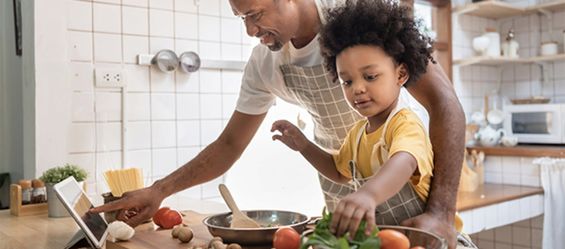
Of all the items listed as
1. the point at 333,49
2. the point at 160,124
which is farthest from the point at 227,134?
the point at 160,124

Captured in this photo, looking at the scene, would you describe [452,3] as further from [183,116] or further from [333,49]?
[333,49]

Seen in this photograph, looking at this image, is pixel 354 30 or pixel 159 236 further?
pixel 159 236

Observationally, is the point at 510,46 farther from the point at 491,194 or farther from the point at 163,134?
the point at 163,134

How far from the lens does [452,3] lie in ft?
11.2

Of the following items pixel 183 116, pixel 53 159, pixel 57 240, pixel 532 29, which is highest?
pixel 532 29

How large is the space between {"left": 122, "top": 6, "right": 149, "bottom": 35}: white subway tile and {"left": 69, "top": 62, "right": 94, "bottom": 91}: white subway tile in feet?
0.73

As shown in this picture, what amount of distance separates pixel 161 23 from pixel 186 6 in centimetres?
15

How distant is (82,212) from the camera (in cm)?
108

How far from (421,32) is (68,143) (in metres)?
1.49

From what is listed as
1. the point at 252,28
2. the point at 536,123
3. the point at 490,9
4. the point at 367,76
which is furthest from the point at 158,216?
the point at 490,9

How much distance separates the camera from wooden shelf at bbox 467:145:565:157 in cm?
280

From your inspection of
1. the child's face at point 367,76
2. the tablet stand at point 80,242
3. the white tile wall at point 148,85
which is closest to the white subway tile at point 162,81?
the white tile wall at point 148,85

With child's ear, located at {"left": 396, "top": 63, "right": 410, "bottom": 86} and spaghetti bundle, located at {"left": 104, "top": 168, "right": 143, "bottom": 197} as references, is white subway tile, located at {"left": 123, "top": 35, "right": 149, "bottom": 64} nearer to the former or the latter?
spaghetti bundle, located at {"left": 104, "top": 168, "right": 143, "bottom": 197}

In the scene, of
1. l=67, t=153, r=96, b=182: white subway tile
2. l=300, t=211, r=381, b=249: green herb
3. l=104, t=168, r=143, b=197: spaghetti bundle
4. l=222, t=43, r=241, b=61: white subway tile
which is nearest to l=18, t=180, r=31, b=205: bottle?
l=67, t=153, r=96, b=182: white subway tile
